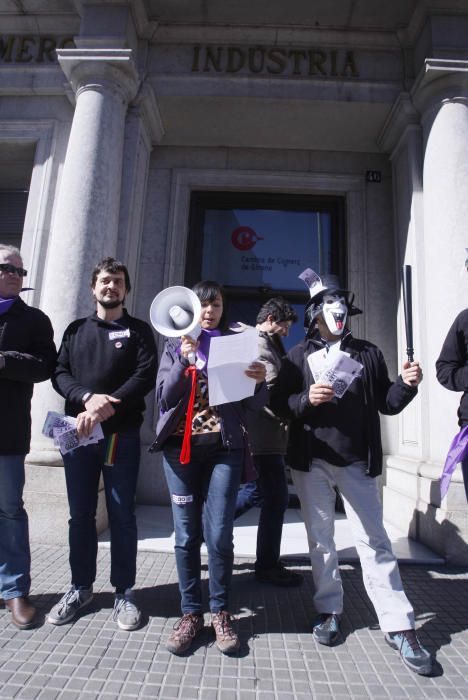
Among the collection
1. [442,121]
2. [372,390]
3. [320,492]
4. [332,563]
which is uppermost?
[442,121]

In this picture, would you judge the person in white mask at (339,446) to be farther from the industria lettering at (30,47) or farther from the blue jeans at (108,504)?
the industria lettering at (30,47)

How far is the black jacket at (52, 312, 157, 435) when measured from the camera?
3.00 meters

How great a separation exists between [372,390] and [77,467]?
1929 millimetres

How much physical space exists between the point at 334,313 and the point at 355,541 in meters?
1.39

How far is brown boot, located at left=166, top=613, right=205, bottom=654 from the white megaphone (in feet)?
4.76

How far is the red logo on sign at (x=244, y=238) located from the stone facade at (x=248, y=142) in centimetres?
60

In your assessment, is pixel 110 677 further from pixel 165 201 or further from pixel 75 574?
pixel 165 201

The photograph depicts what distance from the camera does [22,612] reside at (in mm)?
2836

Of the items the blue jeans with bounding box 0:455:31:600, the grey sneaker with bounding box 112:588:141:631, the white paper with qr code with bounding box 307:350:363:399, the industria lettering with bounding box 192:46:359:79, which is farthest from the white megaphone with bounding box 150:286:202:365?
the industria lettering with bounding box 192:46:359:79

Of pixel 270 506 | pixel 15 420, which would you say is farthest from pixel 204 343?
pixel 270 506

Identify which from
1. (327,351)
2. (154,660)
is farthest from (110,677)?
(327,351)

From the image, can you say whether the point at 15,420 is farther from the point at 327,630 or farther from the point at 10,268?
the point at 327,630

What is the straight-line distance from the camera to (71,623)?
9.37 feet

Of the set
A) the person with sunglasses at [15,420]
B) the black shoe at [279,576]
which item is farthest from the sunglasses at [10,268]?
the black shoe at [279,576]
